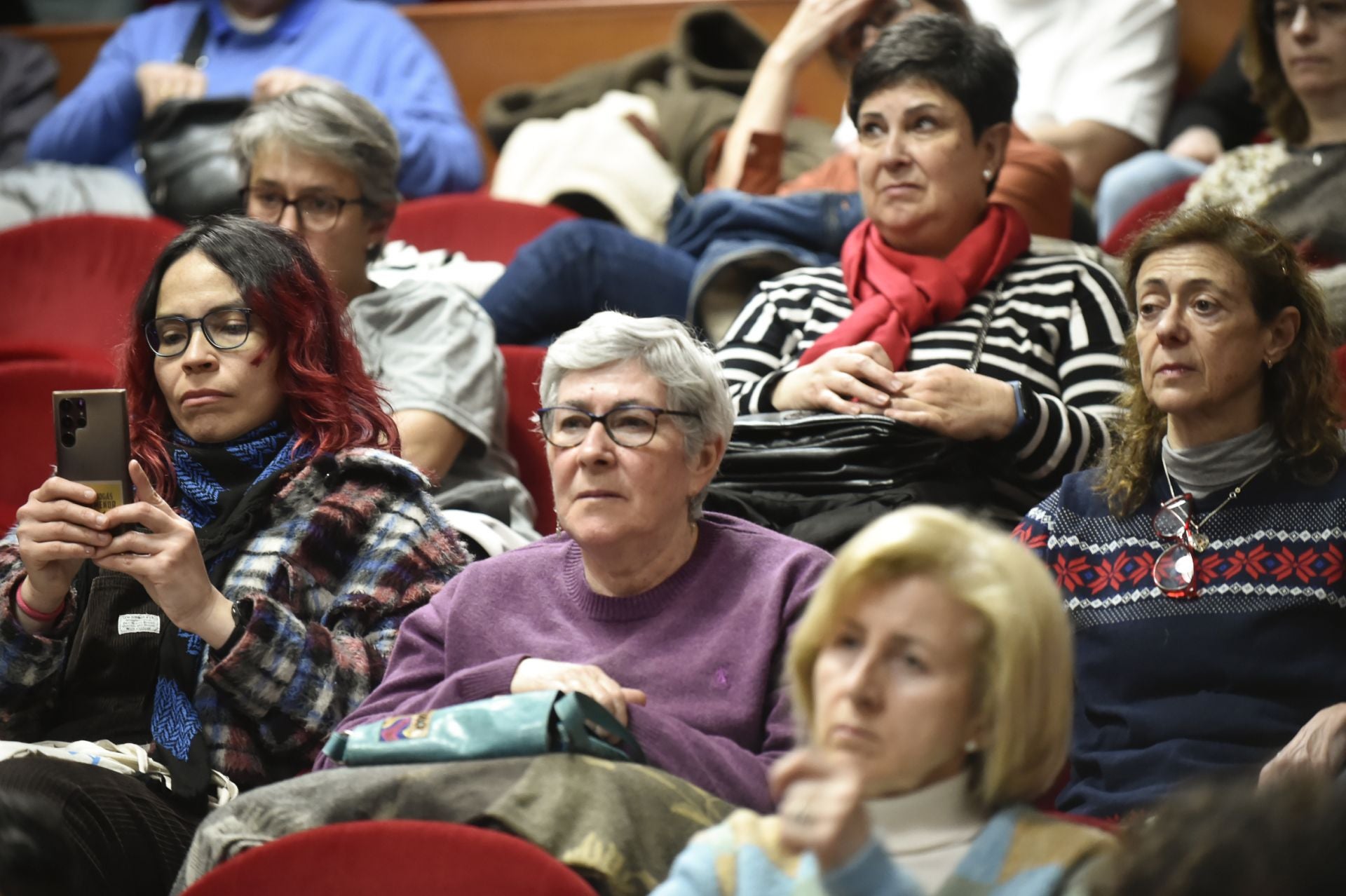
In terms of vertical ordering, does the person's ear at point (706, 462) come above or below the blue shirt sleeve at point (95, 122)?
above

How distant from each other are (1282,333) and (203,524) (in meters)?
1.26

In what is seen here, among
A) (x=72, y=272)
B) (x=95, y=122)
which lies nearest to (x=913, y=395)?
(x=72, y=272)

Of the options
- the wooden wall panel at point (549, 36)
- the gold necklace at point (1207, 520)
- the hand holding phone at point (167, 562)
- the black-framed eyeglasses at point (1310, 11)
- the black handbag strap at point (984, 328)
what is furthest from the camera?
the wooden wall panel at point (549, 36)

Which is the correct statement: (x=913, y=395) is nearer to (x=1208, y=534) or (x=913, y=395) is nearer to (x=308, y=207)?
(x=1208, y=534)

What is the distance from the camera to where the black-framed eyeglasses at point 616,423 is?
1797 millimetres

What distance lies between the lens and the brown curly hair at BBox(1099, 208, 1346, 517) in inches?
73.3

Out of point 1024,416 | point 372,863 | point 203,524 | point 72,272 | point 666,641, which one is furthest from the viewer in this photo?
point 72,272

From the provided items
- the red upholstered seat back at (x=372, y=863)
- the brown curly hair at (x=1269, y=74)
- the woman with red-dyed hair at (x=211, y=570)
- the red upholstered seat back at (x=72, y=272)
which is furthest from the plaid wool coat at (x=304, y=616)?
the brown curly hair at (x=1269, y=74)

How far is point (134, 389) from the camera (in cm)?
211

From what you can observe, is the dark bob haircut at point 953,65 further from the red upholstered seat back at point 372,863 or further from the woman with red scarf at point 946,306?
the red upholstered seat back at point 372,863

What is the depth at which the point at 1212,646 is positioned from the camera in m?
1.80

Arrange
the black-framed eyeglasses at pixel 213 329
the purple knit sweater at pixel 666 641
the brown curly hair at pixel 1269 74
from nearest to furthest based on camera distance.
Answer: the purple knit sweater at pixel 666 641, the black-framed eyeglasses at pixel 213 329, the brown curly hair at pixel 1269 74

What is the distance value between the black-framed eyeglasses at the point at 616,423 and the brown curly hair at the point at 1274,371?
1.70 ft

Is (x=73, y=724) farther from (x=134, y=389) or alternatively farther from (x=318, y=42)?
(x=318, y=42)
